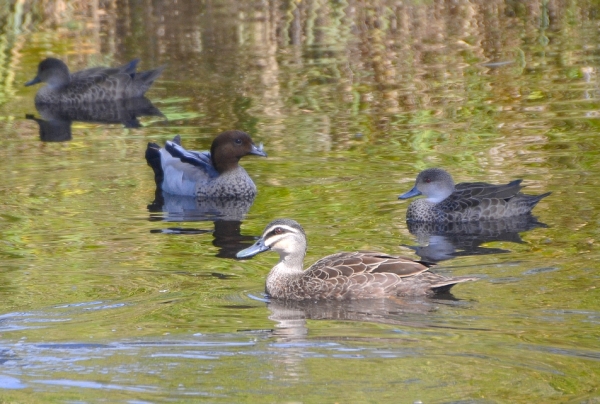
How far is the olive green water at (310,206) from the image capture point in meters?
7.61

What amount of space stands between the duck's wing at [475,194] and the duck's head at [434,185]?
79 mm

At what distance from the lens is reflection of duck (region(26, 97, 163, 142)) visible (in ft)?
57.4

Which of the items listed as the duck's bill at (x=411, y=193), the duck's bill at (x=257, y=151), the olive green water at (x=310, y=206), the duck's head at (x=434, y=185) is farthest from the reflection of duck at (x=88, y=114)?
the duck's head at (x=434, y=185)

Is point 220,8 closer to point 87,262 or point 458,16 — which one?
point 458,16

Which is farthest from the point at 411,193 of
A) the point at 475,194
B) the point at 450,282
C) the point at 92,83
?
the point at 92,83

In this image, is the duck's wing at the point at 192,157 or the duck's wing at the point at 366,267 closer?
the duck's wing at the point at 366,267

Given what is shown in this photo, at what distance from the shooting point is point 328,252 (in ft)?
35.3

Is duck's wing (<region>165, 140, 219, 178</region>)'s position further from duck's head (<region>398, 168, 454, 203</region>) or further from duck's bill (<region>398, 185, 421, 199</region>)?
duck's head (<region>398, 168, 454, 203</region>)

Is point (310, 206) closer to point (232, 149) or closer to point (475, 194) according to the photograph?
point (475, 194)

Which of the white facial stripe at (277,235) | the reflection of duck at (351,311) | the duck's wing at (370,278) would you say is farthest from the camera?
the white facial stripe at (277,235)

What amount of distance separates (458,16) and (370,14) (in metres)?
1.85

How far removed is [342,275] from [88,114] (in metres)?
10.6

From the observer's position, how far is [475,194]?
12031 millimetres

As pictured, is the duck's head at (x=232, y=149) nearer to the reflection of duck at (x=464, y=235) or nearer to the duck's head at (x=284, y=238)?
the reflection of duck at (x=464, y=235)
